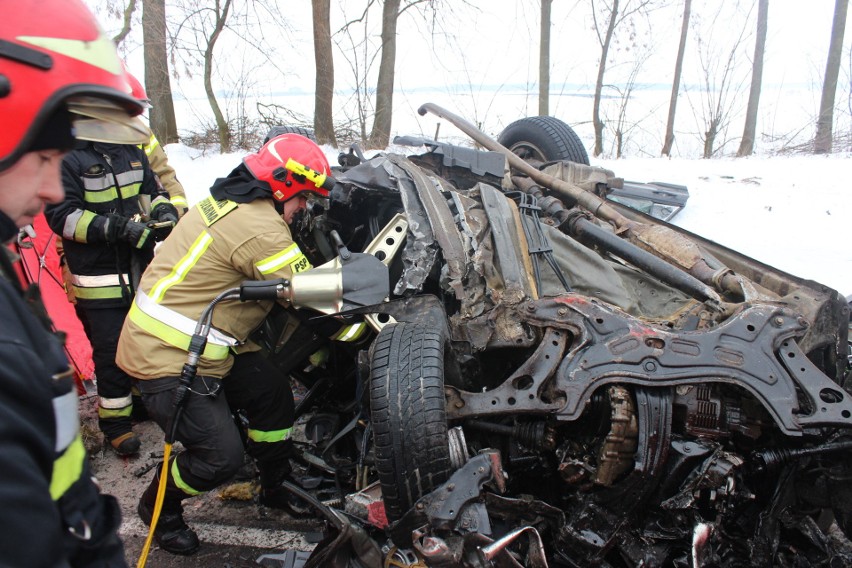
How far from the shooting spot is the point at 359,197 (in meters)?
3.60

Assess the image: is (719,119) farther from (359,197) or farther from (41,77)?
(41,77)

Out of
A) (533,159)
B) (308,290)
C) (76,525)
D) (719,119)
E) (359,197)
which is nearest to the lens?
(76,525)

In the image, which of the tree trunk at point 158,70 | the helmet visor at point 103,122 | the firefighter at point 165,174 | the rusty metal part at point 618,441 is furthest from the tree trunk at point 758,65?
the helmet visor at point 103,122

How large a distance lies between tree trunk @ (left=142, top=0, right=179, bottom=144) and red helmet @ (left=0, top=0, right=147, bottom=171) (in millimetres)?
8577

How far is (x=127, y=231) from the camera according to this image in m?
3.54

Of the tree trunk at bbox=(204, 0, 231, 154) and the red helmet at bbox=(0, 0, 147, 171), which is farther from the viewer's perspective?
the tree trunk at bbox=(204, 0, 231, 154)

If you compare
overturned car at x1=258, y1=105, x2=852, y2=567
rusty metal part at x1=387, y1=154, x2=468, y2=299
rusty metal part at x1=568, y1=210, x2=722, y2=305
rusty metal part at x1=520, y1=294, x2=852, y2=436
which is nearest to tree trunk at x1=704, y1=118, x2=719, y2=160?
rusty metal part at x1=568, y1=210, x2=722, y2=305

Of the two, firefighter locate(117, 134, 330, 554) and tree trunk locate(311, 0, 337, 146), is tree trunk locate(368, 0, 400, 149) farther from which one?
firefighter locate(117, 134, 330, 554)

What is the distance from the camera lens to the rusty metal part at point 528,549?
212cm

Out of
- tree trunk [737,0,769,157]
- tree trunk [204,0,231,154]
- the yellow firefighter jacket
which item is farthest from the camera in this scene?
tree trunk [737,0,769,157]

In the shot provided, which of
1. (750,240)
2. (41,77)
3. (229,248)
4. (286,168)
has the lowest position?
(750,240)

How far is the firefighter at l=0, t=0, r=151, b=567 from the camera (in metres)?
0.91

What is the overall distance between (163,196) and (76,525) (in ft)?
10.7

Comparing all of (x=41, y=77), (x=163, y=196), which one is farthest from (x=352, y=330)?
(x=41, y=77)
